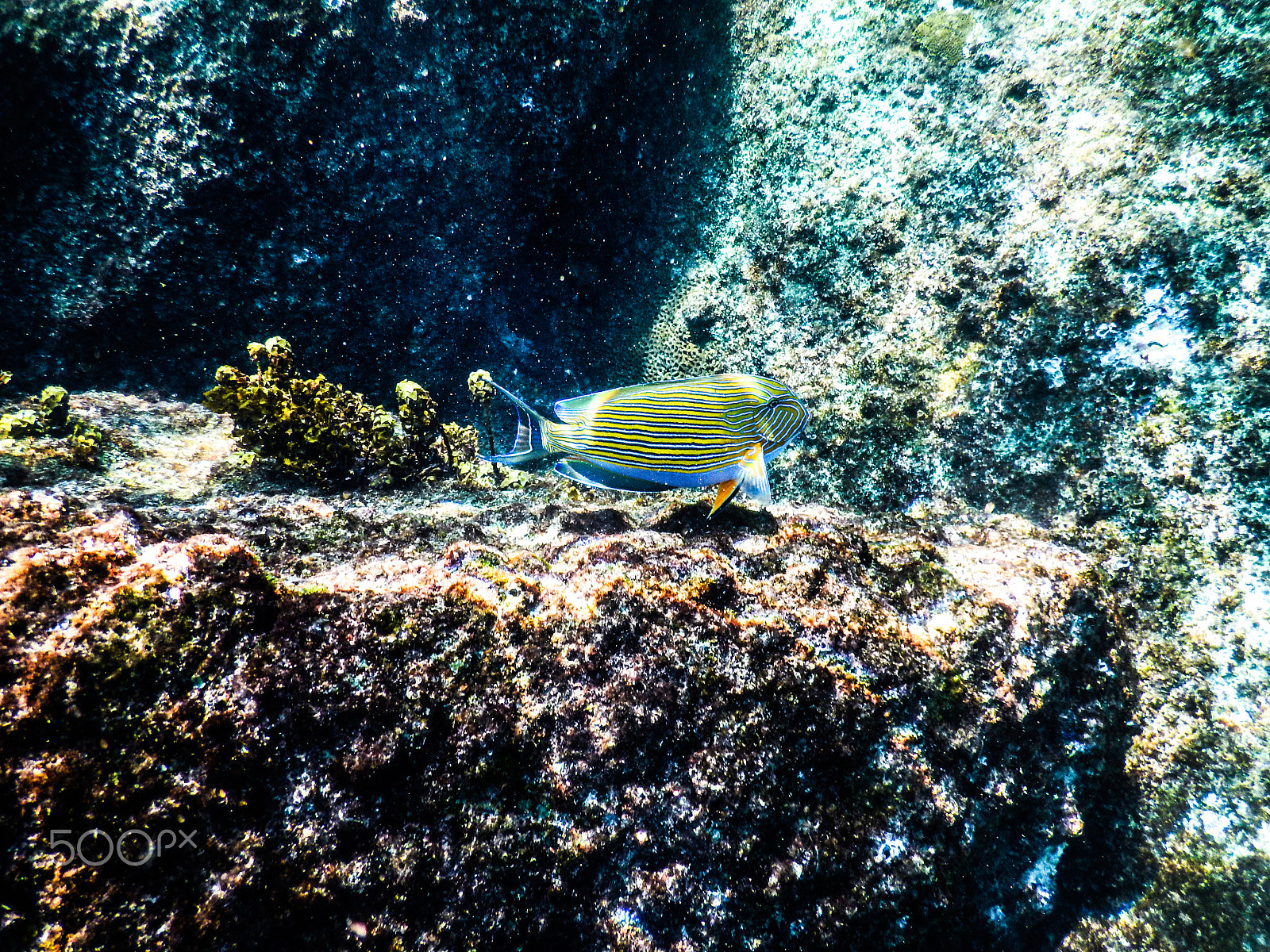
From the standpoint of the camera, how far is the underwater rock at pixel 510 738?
3.60 feet

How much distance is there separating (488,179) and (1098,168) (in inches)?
163

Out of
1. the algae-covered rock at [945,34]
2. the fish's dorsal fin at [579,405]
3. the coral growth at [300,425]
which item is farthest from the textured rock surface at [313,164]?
the fish's dorsal fin at [579,405]

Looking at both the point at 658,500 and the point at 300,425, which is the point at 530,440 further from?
the point at 300,425

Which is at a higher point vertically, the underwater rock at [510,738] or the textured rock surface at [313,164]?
the textured rock surface at [313,164]

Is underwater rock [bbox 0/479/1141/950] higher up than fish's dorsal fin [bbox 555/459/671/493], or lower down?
lower down

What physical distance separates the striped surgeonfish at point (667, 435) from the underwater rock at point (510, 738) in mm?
301

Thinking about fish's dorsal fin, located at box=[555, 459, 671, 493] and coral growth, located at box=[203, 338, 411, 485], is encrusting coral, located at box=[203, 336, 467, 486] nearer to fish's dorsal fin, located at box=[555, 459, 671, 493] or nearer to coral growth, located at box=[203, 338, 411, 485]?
coral growth, located at box=[203, 338, 411, 485]

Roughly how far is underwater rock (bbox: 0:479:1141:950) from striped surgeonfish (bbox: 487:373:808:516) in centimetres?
30

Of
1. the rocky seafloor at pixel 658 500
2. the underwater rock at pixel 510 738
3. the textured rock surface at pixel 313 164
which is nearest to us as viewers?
the underwater rock at pixel 510 738

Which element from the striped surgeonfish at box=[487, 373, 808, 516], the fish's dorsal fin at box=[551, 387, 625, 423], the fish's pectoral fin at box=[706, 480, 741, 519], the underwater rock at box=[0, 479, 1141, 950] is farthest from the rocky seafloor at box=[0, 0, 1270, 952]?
the fish's dorsal fin at box=[551, 387, 625, 423]

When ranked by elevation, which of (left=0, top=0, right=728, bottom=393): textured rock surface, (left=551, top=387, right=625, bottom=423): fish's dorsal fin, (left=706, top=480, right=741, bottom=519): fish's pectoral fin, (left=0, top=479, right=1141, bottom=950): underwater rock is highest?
(left=0, top=0, right=728, bottom=393): textured rock surface

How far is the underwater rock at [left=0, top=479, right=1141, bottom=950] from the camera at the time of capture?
1.10 m

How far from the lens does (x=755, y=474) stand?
1959 millimetres

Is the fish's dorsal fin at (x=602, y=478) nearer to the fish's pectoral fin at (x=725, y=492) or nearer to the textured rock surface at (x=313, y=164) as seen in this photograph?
the fish's pectoral fin at (x=725, y=492)
